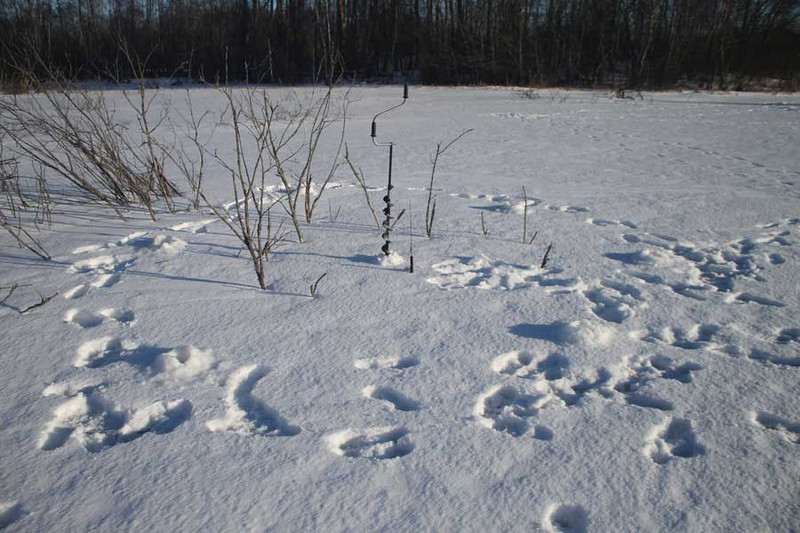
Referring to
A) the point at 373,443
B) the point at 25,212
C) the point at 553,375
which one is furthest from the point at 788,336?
the point at 25,212

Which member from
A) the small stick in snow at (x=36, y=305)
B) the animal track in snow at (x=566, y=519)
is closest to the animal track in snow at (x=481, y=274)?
the animal track in snow at (x=566, y=519)

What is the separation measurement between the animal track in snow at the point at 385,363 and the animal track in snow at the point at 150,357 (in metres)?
0.59

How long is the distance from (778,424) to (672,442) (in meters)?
0.41

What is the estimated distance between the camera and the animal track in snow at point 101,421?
62.5 inches

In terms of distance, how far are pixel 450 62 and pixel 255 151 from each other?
19254 mm

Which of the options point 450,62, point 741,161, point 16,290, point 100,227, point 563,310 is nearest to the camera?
point 563,310

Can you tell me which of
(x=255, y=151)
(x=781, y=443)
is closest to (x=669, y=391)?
(x=781, y=443)

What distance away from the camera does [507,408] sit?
1.72m

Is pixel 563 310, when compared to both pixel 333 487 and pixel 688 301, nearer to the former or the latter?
pixel 688 301

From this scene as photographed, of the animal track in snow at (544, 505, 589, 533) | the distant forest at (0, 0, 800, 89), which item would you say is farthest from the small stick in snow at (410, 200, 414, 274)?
the distant forest at (0, 0, 800, 89)

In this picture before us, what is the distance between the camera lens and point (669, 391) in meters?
1.79

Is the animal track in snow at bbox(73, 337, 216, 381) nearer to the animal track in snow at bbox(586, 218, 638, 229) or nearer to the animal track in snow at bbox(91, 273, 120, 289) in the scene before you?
the animal track in snow at bbox(91, 273, 120, 289)

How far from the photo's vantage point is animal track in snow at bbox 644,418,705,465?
1519 mm

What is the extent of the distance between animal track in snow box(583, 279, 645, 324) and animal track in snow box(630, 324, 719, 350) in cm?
14
